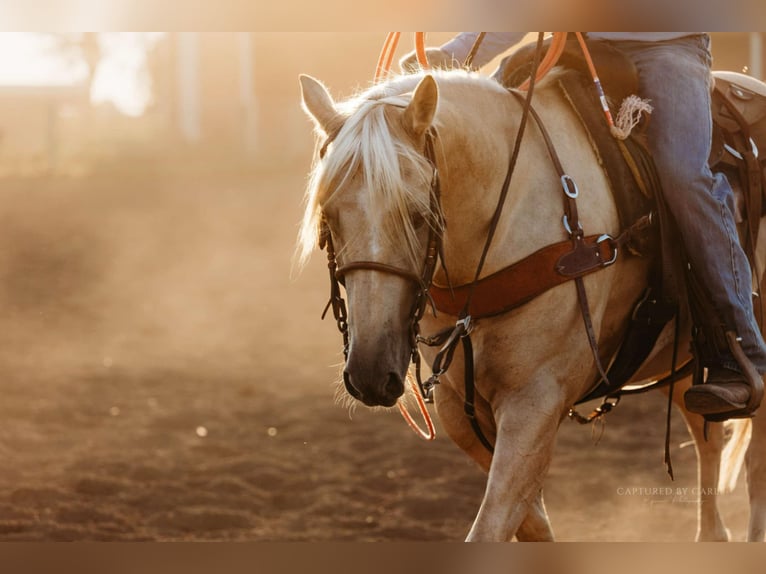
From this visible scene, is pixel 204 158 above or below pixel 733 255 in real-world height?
above

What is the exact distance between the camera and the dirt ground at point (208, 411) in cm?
478

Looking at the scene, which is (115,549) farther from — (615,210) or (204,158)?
(204,158)

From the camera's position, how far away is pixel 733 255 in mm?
2545

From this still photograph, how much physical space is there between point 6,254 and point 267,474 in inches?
167

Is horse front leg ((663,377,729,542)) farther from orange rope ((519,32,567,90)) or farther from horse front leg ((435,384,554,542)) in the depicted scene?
orange rope ((519,32,567,90))

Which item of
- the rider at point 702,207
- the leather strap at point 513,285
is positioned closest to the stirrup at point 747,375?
the rider at point 702,207

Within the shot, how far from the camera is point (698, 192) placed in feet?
8.18

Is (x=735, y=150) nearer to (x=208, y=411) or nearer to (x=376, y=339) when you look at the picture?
(x=376, y=339)

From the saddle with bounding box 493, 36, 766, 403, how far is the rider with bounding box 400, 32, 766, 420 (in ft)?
0.15

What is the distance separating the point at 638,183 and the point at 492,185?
0.45 meters

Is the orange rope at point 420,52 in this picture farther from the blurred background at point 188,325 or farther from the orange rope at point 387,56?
the blurred background at point 188,325

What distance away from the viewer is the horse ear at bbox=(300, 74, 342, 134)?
222 centimetres

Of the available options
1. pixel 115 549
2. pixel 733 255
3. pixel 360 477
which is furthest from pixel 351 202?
pixel 360 477

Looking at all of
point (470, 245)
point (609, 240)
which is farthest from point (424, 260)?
point (609, 240)
